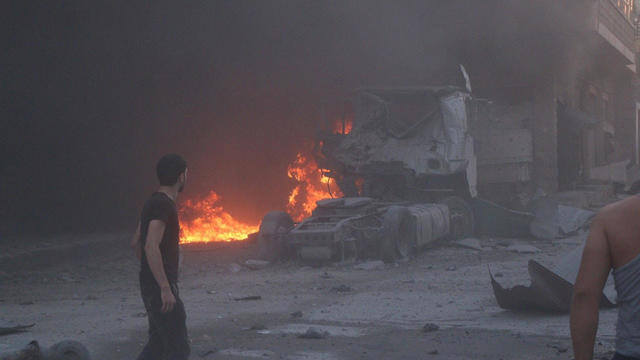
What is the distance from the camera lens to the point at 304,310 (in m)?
8.00

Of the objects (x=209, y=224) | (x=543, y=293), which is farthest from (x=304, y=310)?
Answer: (x=209, y=224)

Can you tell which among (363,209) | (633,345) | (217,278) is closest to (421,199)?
(363,209)

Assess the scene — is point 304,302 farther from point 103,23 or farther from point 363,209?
point 103,23

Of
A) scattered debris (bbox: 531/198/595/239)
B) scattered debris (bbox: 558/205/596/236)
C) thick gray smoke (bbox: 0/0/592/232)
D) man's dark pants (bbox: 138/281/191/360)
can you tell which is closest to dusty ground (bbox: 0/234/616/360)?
man's dark pants (bbox: 138/281/191/360)

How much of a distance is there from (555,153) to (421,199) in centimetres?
652

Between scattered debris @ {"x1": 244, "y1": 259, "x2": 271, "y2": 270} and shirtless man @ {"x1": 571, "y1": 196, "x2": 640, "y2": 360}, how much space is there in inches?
365

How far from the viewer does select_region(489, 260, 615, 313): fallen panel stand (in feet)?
22.7

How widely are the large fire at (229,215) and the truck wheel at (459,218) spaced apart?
2494 mm

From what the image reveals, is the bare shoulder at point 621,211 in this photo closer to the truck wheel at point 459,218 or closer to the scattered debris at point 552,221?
the truck wheel at point 459,218

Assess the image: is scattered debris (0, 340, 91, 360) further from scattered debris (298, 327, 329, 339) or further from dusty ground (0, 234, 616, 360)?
scattered debris (298, 327, 329, 339)

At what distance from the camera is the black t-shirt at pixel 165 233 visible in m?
4.37

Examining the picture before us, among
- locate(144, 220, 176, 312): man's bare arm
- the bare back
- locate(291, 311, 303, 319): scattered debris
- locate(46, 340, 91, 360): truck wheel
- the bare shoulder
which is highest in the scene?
the bare shoulder

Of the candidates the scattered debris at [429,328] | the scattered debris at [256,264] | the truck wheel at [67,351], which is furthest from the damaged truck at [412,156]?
the truck wheel at [67,351]

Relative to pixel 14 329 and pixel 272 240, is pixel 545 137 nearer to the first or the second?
pixel 272 240
